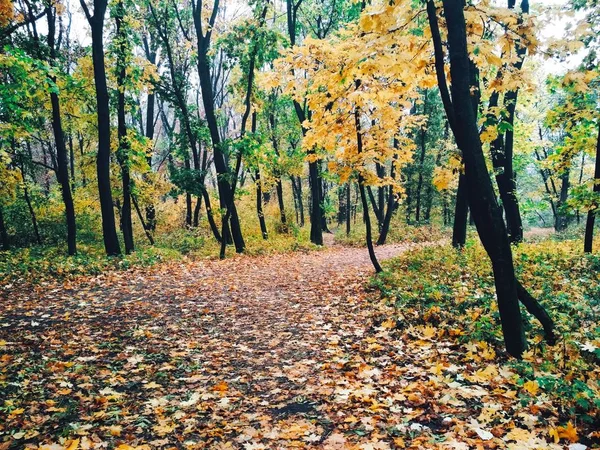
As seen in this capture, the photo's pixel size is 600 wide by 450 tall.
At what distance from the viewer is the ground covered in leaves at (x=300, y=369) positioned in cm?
330

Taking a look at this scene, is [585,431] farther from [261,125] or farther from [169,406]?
[261,125]

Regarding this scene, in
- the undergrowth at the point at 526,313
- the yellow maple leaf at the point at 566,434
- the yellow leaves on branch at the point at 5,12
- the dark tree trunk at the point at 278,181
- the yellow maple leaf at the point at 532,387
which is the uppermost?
the yellow leaves on branch at the point at 5,12

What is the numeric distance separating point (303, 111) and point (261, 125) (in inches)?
275

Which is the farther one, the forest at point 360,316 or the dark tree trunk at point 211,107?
the dark tree trunk at point 211,107

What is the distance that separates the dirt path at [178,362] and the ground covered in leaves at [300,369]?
2cm

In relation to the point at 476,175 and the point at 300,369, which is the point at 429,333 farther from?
the point at 476,175

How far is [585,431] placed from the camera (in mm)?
3062

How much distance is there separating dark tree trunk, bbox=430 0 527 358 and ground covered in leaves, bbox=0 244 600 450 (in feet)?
3.04

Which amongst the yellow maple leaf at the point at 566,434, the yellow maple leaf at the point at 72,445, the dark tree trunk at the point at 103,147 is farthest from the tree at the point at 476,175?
the dark tree trunk at the point at 103,147

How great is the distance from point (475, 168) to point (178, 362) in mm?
4520

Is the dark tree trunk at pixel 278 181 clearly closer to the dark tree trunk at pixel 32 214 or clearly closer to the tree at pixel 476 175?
the dark tree trunk at pixel 32 214

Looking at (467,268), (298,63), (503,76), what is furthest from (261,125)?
Answer: (503,76)

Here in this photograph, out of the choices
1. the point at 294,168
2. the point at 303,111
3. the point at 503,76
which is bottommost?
the point at 503,76

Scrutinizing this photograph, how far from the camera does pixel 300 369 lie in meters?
4.80
